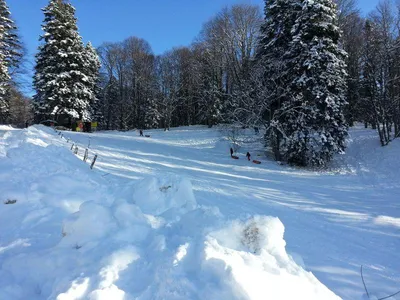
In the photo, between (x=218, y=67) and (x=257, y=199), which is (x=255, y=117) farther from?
(x=218, y=67)

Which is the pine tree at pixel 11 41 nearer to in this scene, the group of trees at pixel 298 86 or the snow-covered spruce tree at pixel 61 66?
the snow-covered spruce tree at pixel 61 66

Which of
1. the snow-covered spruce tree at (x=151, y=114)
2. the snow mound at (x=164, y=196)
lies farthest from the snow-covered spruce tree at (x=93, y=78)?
the snow mound at (x=164, y=196)

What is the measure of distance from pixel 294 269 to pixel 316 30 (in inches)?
605

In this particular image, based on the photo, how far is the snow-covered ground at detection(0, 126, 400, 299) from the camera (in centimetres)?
258

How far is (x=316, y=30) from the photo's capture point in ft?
47.8

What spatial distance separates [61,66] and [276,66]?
2026 cm

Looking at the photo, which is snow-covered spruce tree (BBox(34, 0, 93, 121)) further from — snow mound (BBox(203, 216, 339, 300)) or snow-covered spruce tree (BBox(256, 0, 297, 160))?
snow mound (BBox(203, 216, 339, 300))

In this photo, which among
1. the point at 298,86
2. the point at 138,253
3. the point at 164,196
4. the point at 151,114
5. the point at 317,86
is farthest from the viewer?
the point at 151,114

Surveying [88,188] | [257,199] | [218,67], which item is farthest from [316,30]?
[218,67]

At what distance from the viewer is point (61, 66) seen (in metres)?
24.3

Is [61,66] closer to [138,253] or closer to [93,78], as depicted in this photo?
[93,78]

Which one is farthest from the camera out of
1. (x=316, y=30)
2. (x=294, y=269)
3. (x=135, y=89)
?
(x=135, y=89)

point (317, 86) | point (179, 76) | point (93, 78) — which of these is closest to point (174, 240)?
point (317, 86)

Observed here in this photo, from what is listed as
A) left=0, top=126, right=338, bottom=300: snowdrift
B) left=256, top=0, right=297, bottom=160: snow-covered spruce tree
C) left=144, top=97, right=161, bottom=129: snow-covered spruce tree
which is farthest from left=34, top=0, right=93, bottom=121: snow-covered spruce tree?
left=0, top=126, right=338, bottom=300: snowdrift
